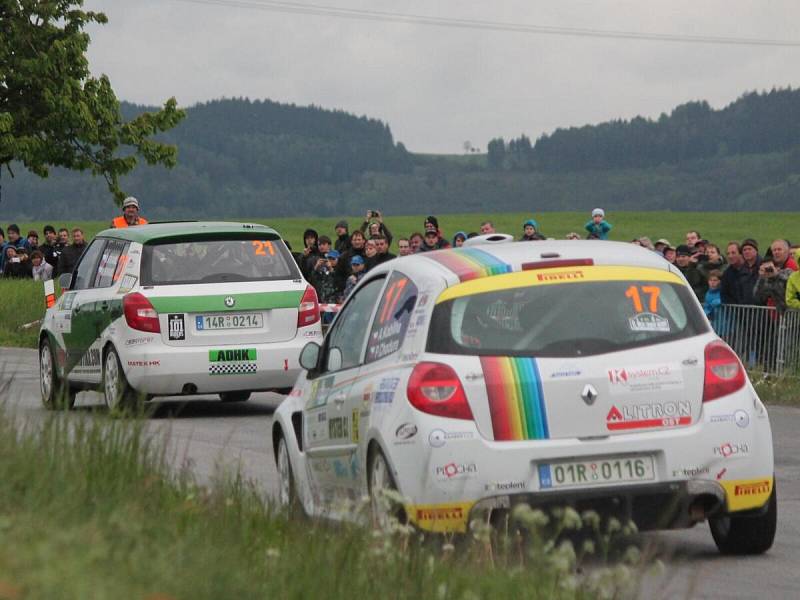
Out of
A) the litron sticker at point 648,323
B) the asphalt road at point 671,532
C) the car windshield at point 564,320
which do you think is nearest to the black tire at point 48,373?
the asphalt road at point 671,532

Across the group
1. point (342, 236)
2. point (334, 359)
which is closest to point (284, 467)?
point (334, 359)

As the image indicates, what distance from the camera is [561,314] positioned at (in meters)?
8.59

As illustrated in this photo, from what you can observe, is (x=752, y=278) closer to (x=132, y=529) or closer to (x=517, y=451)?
(x=517, y=451)

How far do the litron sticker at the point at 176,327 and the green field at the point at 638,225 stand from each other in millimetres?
89243

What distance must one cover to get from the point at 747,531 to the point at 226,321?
27.6ft

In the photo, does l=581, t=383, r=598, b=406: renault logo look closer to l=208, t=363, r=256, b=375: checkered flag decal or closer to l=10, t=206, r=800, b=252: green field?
l=208, t=363, r=256, b=375: checkered flag decal

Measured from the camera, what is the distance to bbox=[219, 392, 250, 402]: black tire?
1919 cm

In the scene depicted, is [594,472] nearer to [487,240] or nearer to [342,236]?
[487,240]

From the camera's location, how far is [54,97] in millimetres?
45219

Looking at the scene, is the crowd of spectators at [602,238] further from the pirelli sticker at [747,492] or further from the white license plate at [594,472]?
the white license plate at [594,472]

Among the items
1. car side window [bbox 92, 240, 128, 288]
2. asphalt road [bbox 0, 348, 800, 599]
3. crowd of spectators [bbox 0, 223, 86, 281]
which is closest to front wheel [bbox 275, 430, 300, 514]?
asphalt road [bbox 0, 348, 800, 599]

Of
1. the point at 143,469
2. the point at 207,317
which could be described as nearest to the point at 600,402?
the point at 143,469

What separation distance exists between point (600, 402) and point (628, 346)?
1.20 ft

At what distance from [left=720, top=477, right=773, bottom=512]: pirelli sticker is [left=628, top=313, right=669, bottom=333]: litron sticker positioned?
802 mm
